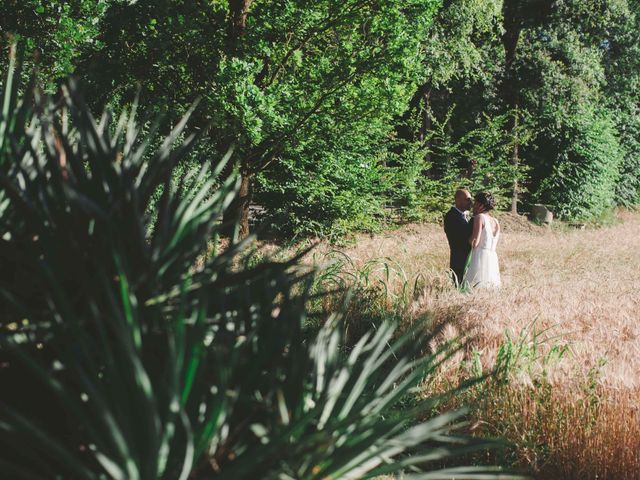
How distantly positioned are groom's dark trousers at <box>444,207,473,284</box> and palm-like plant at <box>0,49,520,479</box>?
20.6 feet

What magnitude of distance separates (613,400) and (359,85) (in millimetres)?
7220

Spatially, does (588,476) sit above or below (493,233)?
below

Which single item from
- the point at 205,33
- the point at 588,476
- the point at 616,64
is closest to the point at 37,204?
the point at 588,476

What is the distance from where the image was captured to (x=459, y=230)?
25.7 ft

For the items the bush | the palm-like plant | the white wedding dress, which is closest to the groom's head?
the white wedding dress

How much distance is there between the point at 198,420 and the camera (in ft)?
4.45

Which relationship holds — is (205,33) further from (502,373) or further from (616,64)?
(616,64)

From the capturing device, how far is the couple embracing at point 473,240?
7.73 meters

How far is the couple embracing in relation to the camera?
7730 mm

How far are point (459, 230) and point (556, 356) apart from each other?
11.8ft

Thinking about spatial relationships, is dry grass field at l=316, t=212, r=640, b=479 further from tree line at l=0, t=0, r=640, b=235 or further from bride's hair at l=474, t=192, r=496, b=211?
tree line at l=0, t=0, r=640, b=235

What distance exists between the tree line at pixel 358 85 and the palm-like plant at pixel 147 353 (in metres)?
0.35

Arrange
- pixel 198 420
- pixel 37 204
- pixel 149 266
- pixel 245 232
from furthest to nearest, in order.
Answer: pixel 245 232, pixel 37 204, pixel 149 266, pixel 198 420

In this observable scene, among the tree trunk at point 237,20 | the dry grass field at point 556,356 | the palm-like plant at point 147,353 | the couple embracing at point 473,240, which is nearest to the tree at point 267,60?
the tree trunk at point 237,20
